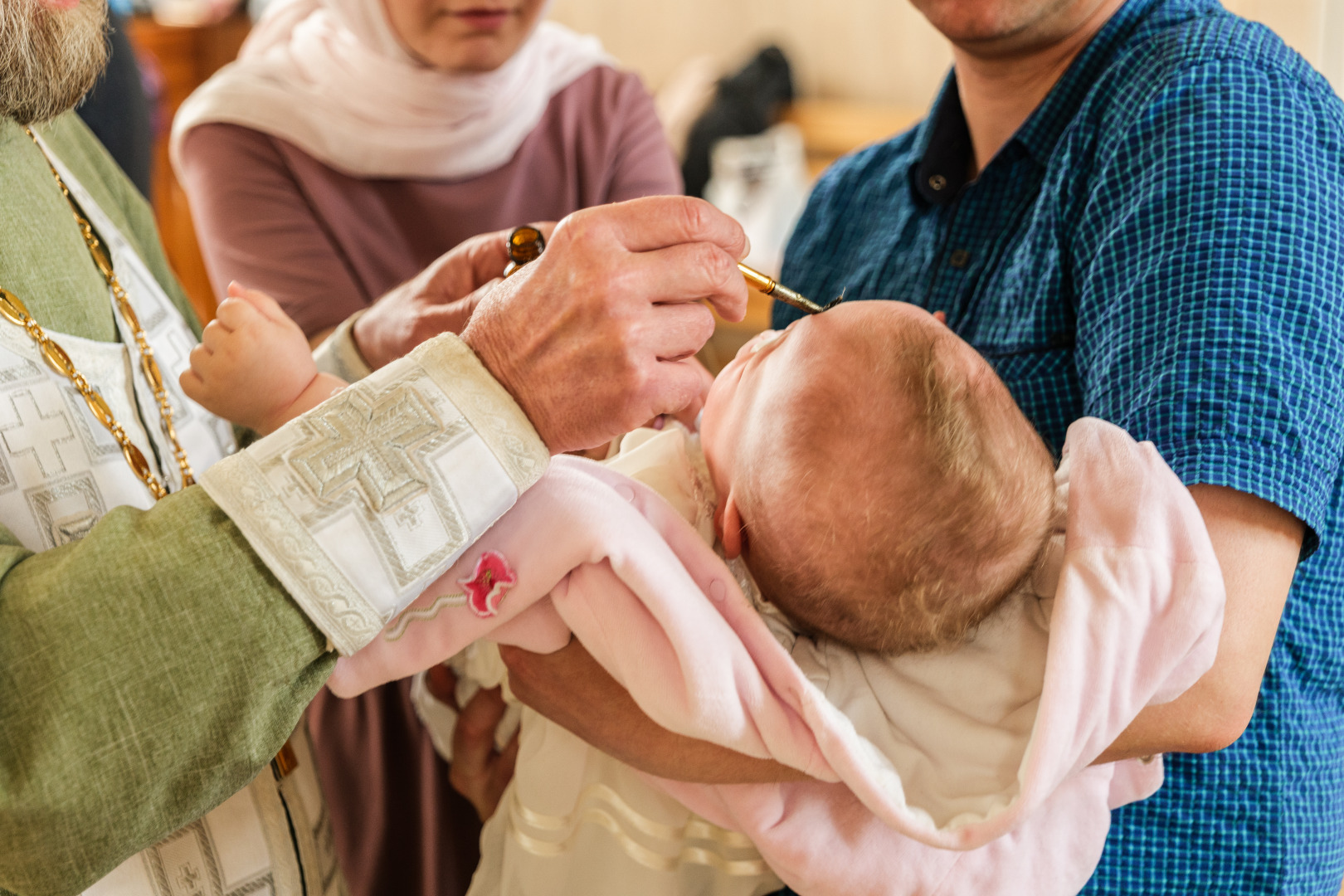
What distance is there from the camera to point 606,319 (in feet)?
2.98

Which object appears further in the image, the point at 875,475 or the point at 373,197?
the point at 373,197

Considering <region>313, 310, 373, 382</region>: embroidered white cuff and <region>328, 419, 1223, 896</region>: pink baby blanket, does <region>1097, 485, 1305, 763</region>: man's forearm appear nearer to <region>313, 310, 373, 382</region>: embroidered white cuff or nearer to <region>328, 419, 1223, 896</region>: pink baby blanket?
<region>328, 419, 1223, 896</region>: pink baby blanket

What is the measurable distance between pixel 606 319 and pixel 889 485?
310mm

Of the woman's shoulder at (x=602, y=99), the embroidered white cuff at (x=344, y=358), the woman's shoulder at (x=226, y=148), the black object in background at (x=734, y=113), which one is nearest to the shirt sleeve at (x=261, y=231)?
the woman's shoulder at (x=226, y=148)

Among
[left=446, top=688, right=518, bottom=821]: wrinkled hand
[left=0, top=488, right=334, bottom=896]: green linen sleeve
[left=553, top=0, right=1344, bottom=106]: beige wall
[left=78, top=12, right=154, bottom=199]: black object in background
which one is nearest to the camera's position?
[left=0, top=488, right=334, bottom=896]: green linen sleeve

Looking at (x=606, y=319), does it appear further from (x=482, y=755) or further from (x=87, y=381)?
(x=482, y=755)

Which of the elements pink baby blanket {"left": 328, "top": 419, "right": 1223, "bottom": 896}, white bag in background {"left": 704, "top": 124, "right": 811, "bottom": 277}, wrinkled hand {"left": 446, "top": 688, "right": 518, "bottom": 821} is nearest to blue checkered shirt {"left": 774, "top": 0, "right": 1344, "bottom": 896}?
pink baby blanket {"left": 328, "top": 419, "right": 1223, "bottom": 896}

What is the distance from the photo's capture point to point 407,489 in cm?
86

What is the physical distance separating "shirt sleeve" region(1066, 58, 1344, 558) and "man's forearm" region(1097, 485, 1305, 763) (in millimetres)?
33

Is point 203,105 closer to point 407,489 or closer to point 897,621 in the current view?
point 407,489

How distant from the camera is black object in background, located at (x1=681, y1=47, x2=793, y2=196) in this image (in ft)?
14.1

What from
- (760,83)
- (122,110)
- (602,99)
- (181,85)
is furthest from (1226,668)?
(181,85)

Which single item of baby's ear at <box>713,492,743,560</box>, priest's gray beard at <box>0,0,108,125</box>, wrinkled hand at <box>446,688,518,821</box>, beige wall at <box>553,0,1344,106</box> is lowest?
wrinkled hand at <box>446,688,518,821</box>

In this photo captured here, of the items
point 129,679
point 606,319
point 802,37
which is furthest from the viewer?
point 802,37
